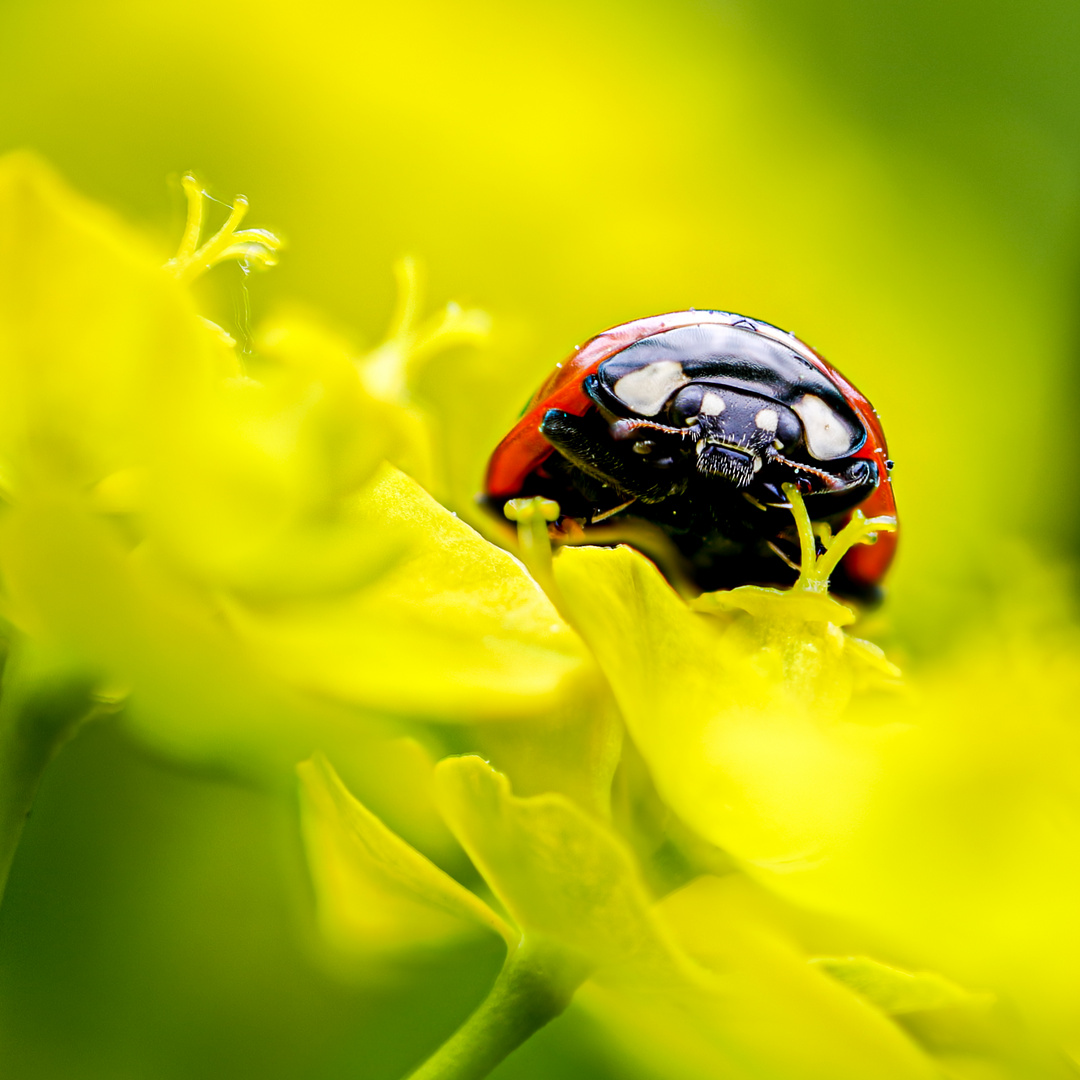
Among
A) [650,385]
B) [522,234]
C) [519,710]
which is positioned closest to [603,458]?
[650,385]

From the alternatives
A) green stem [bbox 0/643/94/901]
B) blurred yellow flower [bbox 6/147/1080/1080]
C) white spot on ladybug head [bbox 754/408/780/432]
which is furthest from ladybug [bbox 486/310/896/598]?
green stem [bbox 0/643/94/901]

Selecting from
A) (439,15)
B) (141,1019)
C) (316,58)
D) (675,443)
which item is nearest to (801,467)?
(675,443)

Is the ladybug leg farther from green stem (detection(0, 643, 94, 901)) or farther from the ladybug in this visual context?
green stem (detection(0, 643, 94, 901))

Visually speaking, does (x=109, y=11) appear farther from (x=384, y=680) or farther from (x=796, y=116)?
(x=384, y=680)

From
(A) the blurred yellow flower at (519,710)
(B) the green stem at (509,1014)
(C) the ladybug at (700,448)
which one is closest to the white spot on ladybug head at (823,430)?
(C) the ladybug at (700,448)

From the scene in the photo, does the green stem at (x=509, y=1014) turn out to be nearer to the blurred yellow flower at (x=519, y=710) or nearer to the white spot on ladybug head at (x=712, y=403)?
the blurred yellow flower at (x=519, y=710)

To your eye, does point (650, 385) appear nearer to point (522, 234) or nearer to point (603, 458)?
point (603, 458)

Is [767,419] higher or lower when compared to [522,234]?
lower
